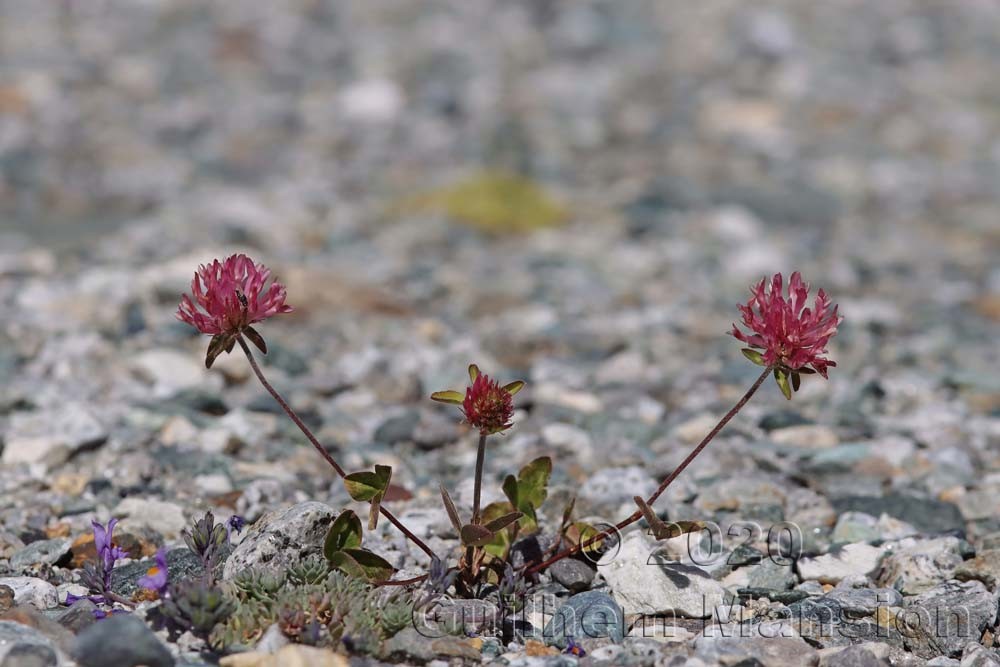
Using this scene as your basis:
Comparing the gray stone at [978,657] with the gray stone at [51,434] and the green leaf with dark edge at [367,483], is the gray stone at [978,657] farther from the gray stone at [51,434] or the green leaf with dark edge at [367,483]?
the gray stone at [51,434]

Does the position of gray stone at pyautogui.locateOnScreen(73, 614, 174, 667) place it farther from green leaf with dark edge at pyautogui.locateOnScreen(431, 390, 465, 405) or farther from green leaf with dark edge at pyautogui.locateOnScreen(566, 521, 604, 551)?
green leaf with dark edge at pyautogui.locateOnScreen(566, 521, 604, 551)

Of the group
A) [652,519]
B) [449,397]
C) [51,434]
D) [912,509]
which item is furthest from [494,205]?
[652,519]

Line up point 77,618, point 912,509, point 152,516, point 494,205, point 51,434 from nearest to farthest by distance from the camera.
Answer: point 77,618
point 152,516
point 912,509
point 51,434
point 494,205

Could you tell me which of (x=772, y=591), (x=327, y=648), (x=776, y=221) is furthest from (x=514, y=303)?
(x=327, y=648)

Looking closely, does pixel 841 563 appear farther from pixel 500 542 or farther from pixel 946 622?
pixel 500 542

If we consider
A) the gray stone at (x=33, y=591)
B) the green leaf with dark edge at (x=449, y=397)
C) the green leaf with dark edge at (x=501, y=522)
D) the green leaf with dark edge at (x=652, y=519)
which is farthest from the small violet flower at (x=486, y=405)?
the gray stone at (x=33, y=591)

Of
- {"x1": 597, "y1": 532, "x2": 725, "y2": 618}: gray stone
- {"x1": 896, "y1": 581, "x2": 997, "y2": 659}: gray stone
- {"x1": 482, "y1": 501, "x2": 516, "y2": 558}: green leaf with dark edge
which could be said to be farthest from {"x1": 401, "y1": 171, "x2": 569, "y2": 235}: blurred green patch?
{"x1": 896, "y1": 581, "x2": 997, "y2": 659}: gray stone
